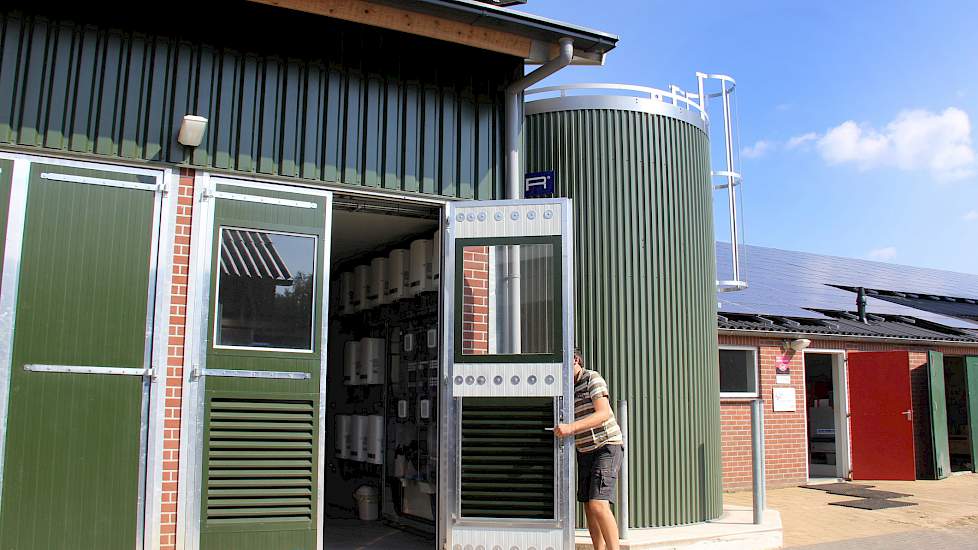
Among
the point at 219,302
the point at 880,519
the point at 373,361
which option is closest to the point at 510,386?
the point at 219,302

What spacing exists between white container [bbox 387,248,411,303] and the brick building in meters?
5.67

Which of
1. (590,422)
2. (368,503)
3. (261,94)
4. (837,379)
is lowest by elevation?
(368,503)

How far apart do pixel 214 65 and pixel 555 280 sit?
2.98m

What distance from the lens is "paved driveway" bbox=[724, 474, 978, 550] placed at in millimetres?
8258

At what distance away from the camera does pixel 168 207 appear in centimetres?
599

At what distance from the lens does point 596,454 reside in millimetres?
6273

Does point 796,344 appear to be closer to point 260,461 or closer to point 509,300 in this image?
point 509,300

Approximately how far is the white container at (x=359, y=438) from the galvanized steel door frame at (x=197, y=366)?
2.76 m

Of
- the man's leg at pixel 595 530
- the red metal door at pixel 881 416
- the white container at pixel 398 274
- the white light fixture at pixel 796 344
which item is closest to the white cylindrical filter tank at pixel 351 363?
the white container at pixel 398 274

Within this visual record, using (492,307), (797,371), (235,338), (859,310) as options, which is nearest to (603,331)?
(492,307)

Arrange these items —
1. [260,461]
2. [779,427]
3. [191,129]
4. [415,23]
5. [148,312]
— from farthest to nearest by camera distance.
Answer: [779,427] < [415,23] < [260,461] < [191,129] < [148,312]

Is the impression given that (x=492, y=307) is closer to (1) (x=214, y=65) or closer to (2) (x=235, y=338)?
(2) (x=235, y=338)

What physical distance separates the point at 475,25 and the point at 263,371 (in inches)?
122

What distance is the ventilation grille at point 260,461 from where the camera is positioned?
19.5 feet
